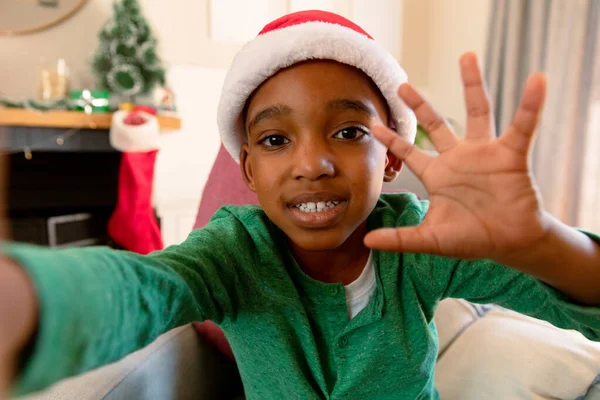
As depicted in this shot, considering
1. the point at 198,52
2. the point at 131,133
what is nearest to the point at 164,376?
the point at 131,133

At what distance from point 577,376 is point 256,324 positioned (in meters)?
0.59

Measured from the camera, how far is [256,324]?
712mm

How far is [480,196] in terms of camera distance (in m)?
0.48

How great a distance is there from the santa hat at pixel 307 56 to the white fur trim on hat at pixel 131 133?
1.54m

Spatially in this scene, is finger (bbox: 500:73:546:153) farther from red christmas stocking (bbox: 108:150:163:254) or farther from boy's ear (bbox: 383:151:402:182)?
red christmas stocking (bbox: 108:150:163:254)

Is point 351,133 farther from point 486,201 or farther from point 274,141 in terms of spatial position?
point 486,201

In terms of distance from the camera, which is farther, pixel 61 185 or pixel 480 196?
pixel 61 185

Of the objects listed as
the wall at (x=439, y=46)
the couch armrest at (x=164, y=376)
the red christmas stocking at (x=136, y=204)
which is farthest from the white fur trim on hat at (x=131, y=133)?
the wall at (x=439, y=46)

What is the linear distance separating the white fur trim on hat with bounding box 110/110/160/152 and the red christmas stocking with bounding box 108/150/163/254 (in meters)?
0.11

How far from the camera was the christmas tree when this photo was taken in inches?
86.5

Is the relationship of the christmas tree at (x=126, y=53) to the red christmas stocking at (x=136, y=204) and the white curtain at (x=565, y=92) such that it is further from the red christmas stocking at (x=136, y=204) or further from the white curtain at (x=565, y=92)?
the white curtain at (x=565, y=92)

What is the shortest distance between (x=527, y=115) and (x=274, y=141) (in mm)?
376

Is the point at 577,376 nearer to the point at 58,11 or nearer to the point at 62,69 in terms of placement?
the point at 62,69

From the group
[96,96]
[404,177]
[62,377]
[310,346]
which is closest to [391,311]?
[310,346]
